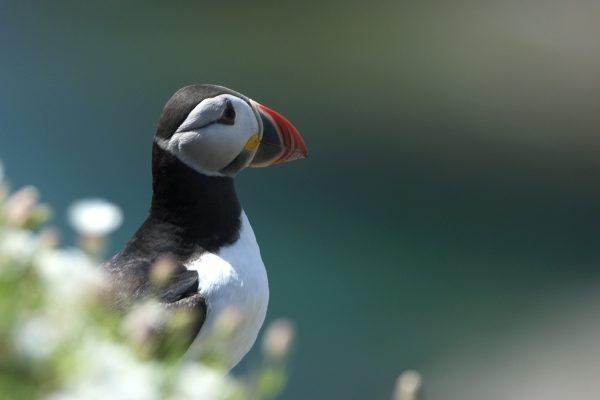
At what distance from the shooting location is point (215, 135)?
2.47 m

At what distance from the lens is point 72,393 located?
807 millimetres

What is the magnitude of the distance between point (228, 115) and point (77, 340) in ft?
5.39

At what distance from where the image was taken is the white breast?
233 cm

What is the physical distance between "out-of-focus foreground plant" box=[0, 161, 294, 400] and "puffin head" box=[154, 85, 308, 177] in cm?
146

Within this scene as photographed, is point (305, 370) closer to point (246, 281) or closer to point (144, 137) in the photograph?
point (144, 137)

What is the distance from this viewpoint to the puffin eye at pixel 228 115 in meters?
2.47

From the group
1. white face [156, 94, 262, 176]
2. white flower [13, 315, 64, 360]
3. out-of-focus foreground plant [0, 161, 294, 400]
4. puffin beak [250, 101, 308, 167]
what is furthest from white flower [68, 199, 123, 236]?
puffin beak [250, 101, 308, 167]

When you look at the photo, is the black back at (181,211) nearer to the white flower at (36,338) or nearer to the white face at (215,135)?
the white face at (215,135)

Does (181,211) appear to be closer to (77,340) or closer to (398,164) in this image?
(77,340)

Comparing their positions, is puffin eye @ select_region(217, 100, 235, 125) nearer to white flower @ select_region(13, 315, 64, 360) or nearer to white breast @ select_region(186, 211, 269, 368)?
white breast @ select_region(186, 211, 269, 368)

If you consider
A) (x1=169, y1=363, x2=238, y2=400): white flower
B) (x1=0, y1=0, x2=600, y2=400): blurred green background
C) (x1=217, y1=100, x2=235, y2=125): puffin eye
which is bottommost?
(x1=0, y1=0, x2=600, y2=400): blurred green background

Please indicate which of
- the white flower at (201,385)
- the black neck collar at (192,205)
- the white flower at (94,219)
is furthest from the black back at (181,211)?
the white flower at (201,385)

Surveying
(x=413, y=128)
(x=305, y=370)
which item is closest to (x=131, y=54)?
(x=413, y=128)

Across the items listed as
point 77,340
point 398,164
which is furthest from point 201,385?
point 398,164
